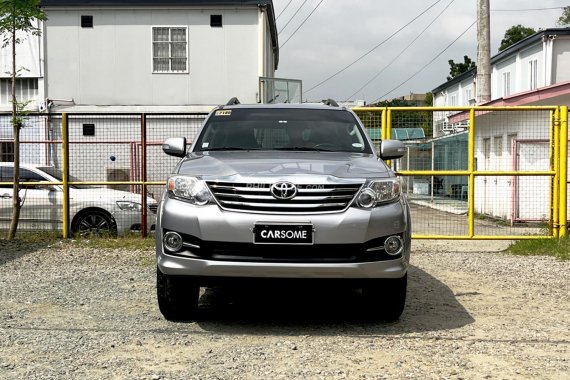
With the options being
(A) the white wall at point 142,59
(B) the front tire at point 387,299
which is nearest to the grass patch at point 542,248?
(B) the front tire at point 387,299

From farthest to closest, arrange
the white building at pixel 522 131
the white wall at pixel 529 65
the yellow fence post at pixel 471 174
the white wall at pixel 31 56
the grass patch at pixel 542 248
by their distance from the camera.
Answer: the white wall at pixel 529 65 < the white wall at pixel 31 56 < the white building at pixel 522 131 < the yellow fence post at pixel 471 174 < the grass patch at pixel 542 248

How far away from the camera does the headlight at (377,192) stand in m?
5.56

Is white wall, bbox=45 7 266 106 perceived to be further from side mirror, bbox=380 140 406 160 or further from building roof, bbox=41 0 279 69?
side mirror, bbox=380 140 406 160

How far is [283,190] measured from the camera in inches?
215

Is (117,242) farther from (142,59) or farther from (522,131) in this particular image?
(142,59)

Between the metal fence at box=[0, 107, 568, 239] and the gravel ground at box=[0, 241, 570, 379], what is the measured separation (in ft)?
8.46

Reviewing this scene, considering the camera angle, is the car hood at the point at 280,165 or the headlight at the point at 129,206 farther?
the headlight at the point at 129,206

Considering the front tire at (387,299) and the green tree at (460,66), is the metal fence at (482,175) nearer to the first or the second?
the front tire at (387,299)

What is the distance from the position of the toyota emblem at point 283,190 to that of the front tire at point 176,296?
1.00 m

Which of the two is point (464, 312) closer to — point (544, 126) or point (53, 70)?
point (544, 126)

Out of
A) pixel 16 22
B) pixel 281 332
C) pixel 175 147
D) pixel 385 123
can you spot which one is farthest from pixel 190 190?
pixel 16 22

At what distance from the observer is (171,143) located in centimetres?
686

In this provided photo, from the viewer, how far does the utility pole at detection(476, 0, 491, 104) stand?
2103cm

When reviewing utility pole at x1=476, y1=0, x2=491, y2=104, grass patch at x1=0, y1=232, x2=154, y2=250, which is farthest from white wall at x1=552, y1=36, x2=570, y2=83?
grass patch at x1=0, y1=232, x2=154, y2=250
